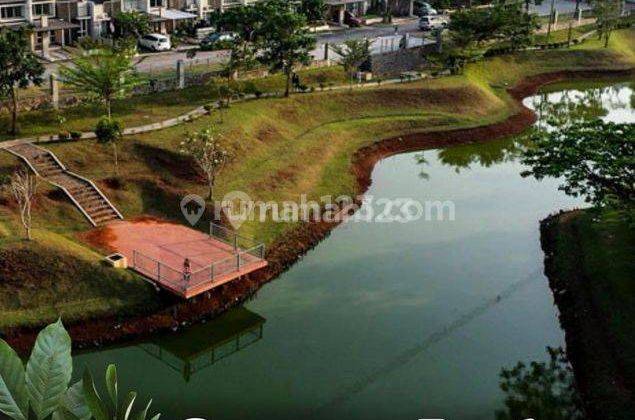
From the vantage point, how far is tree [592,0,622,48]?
89.3 meters

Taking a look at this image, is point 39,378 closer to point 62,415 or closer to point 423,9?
point 62,415

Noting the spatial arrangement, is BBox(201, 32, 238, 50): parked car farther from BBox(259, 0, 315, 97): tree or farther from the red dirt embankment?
the red dirt embankment

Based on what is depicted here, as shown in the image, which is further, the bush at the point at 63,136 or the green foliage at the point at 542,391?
the bush at the point at 63,136

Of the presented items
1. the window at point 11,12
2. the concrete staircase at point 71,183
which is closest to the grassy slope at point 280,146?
the concrete staircase at point 71,183

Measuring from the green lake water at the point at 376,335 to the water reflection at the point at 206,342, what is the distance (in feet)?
0.21

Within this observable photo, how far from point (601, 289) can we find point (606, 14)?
62.8 m

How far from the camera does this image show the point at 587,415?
28.5 m

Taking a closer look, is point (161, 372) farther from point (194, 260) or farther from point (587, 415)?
point (587, 415)

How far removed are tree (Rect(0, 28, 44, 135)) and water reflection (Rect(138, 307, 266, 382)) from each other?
21.7 metres

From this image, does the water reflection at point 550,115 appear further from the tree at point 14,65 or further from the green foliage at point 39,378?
the green foliage at point 39,378

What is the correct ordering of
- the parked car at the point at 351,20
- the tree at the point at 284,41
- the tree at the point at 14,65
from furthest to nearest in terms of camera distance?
the parked car at the point at 351,20, the tree at the point at 284,41, the tree at the point at 14,65

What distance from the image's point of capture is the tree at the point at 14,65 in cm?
4606

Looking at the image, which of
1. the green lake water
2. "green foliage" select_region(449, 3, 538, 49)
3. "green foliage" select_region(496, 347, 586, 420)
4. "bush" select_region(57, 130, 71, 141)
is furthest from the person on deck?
"green foliage" select_region(449, 3, 538, 49)

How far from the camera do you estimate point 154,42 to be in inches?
2931
